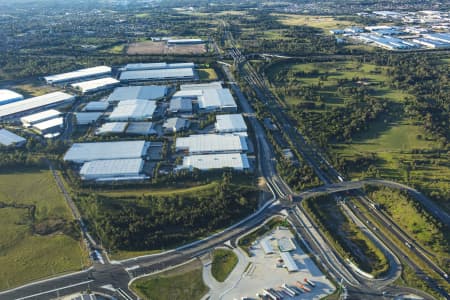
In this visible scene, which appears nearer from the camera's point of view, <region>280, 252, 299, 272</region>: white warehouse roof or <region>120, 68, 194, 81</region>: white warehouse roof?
<region>280, 252, 299, 272</region>: white warehouse roof

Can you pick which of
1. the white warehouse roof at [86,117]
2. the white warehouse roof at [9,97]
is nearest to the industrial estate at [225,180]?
the white warehouse roof at [86,117]

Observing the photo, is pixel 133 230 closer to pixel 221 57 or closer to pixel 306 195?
pixel 306 195

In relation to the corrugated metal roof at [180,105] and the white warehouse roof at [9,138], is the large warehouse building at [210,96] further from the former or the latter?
the white warehouse roof at [9,138]

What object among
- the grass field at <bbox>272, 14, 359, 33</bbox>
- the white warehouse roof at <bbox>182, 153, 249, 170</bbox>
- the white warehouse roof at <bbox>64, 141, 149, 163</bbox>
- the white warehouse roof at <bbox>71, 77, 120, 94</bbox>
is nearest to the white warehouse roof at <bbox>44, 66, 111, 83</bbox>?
the white warehouse roof at <bbox>71, 77, 120, 94</bbox>

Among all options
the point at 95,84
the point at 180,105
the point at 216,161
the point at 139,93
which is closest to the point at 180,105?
the point at 180,105

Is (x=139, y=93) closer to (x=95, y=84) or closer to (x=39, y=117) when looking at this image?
(x=95, y=84)

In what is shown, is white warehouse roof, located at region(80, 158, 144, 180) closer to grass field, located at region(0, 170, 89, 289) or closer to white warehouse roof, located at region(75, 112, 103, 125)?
grass field, located at region(0, 170, 89, 289)
